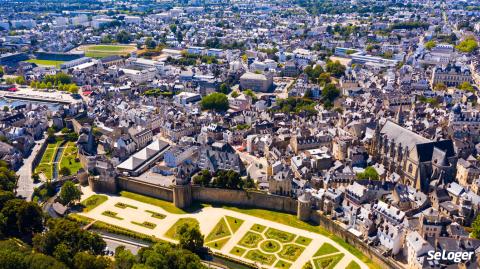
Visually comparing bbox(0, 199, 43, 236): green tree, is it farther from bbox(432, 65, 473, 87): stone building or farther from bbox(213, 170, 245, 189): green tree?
bbox(432, 65, 473, 87): stone building

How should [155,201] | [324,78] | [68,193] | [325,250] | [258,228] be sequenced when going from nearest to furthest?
[325,250], [258,228], [68,193], [155,201], [324,78]

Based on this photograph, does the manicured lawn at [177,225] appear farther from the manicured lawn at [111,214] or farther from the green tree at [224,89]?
the green tree at [224,89]

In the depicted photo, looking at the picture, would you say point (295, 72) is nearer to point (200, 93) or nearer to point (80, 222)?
point (200, 93)

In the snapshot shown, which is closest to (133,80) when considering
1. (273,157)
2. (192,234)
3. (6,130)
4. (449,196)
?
(6,130)

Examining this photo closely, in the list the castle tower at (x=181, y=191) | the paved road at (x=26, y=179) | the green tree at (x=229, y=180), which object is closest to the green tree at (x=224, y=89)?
the paved road at (x=26, y=179)

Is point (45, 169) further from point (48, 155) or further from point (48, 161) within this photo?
point (48, 155)

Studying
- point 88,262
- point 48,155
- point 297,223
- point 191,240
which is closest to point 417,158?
point 297,223
